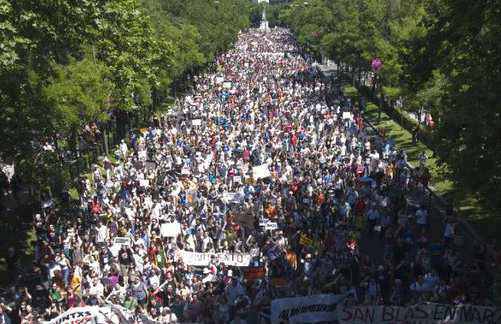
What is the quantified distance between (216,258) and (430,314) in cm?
698

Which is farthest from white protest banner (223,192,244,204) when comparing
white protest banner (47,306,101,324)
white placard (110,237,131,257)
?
white protest banner (47,306,101,324)

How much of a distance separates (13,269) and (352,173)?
13.7 m

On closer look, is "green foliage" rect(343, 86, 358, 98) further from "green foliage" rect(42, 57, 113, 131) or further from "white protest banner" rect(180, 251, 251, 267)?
"white protest banner" rect(180, 251, 251, 267)

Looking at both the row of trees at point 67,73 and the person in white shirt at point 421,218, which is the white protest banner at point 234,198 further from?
the person in white shirt at point 421,218

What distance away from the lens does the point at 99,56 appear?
1347 inches

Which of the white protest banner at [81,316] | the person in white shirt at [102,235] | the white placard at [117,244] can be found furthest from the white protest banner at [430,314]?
the person in white shirt at [102,235]

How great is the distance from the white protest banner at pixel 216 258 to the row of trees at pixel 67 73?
5549mm

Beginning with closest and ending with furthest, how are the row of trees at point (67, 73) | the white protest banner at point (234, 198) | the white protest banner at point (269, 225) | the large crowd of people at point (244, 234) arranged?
the large crowd of people at point (244, 234), the row of trees at point (67, 73), the white protest banner at point (269, 225), the white protest banner at point (234, 198)

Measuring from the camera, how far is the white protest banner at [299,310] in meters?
14.9

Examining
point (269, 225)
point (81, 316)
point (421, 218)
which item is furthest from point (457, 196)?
point (81, 316)

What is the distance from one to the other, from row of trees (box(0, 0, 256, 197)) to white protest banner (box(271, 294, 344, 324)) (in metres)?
8.71

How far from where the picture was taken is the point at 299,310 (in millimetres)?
14969

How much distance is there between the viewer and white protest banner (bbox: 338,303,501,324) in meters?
13.9

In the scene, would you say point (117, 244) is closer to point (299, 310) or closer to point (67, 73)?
point (299, 310)
